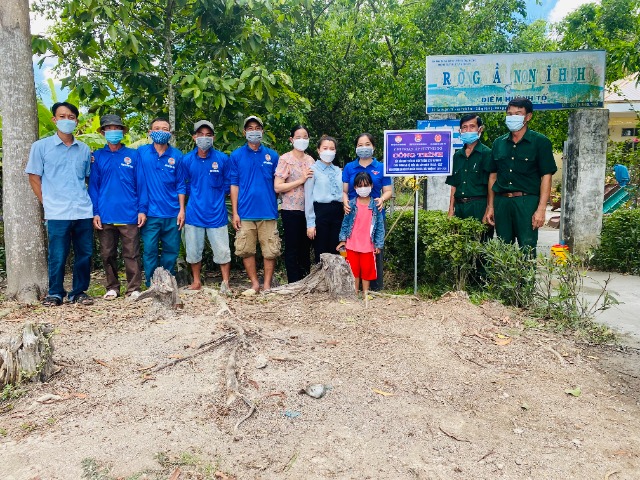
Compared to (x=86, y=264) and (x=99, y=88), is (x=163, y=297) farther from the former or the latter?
(x=99, y=88)

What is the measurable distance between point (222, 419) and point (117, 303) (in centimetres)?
286

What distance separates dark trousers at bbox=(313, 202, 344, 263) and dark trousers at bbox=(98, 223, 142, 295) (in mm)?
1914

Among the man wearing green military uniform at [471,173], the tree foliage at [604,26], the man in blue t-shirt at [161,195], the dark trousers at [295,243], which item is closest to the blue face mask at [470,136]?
the man wearing green military uniform at [471,173]

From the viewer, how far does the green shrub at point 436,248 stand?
18.2 feet

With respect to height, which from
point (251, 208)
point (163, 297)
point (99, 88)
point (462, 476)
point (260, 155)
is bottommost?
point (462, 476)

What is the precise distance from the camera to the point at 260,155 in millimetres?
5746

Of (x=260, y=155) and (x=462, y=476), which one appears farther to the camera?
(x=260, y=155)

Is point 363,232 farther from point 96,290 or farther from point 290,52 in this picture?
point 290,52

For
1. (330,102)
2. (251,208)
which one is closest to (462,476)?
(251,208)

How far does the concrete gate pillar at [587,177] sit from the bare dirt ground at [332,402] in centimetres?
407

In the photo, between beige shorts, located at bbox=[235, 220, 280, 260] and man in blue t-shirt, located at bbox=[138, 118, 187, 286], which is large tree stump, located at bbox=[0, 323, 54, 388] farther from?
beige shorts, located at bbox=[235, 220, 280, 260]

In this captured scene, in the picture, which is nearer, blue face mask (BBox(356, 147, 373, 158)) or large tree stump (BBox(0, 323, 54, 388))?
large tree stump (BBox(0, 323, 54, 388))

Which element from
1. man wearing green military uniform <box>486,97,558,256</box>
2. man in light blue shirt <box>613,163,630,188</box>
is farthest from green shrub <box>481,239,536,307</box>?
man in light blue shirt <box>613,163,630,188</box>

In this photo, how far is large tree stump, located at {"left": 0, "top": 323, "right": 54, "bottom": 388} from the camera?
11.1ft
